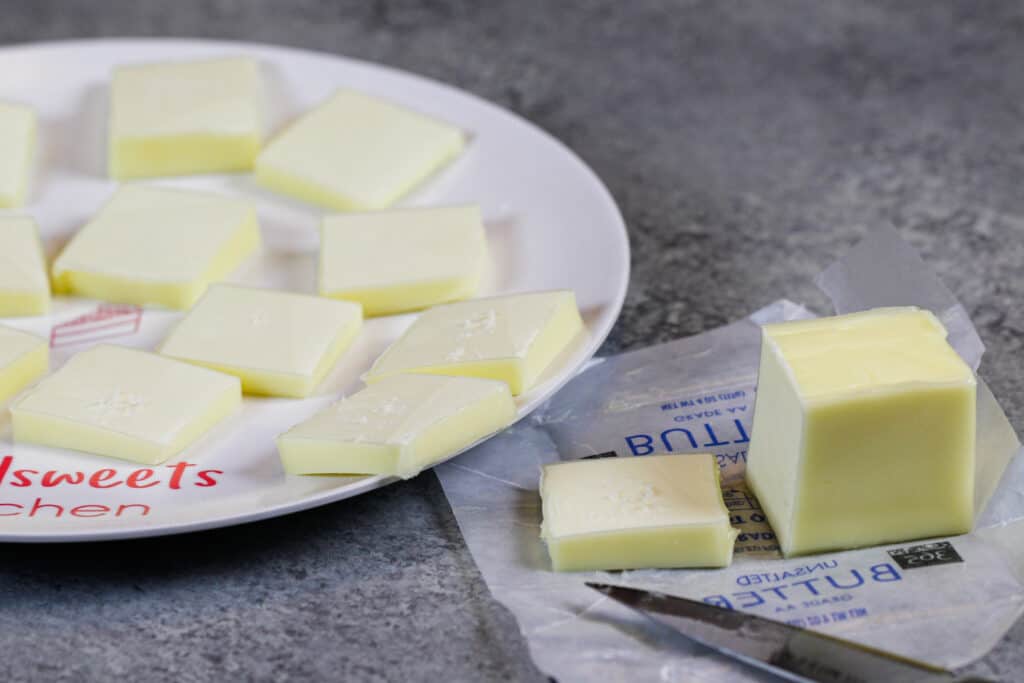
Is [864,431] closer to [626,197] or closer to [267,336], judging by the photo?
[267,336]

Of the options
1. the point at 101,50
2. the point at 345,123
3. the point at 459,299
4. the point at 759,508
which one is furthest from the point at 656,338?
the point at 101,50

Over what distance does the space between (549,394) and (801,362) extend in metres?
0.26

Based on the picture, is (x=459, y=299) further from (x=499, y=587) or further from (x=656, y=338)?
(x=499, y=587)

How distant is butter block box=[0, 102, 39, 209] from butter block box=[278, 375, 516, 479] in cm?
63

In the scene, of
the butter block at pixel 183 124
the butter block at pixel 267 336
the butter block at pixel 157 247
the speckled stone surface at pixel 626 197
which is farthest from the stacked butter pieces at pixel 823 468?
the butter block at pixel 183 124

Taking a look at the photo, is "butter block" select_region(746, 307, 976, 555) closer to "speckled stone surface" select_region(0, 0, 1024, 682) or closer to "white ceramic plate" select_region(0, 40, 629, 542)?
"speckled stone surface" select_region(0, 0, 1024, 682)

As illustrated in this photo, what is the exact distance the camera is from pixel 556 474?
118cm

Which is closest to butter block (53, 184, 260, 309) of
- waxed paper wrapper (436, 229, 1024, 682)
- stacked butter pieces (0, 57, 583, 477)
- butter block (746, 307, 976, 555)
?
stacked butter pieces (0, 57, 583, 477)

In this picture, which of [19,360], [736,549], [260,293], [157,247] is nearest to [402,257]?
[260,293]

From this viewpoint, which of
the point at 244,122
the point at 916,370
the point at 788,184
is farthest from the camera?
the point at 788,184

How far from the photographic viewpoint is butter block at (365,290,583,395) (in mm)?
1290

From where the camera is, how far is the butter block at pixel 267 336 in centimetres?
134

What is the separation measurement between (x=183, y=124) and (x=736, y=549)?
911 millimetres

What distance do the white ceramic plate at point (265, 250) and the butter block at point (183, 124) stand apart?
0.09 feet
